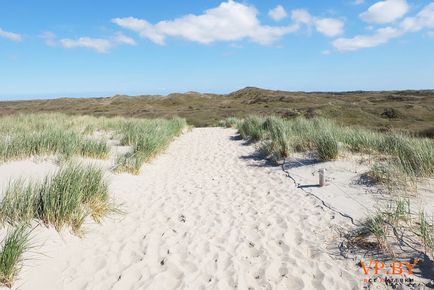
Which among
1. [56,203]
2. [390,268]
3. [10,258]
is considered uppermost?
[56,203]

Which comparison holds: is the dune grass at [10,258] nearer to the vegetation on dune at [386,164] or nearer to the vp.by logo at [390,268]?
the vp.by logo at [390,268]

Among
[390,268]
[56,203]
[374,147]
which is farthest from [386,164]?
[56,203]

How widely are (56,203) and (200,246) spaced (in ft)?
6.06

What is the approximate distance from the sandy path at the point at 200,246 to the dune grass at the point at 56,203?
0.22 meters

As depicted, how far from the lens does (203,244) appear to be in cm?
402

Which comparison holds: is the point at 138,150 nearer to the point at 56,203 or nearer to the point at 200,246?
the point at 56,203

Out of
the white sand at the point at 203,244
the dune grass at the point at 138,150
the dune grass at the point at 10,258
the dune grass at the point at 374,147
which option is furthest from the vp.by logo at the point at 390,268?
the dune grass at the point at 138,150

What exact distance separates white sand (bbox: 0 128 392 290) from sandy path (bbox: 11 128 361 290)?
0.4 inches

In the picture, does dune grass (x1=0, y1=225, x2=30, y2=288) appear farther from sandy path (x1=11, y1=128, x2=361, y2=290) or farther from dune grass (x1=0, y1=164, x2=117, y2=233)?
dune grass (x1=0, y1=164, x2=117, y2=233)

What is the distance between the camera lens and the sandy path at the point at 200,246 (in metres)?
3.19

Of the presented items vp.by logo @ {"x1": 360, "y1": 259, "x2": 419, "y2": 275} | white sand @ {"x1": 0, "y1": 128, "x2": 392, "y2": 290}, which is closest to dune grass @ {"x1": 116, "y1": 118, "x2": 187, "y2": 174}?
white sand @ {"x1": 0, "y1": 128, "x2": 392, "y2": 290}

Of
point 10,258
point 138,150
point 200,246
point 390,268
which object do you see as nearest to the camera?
point 10,258

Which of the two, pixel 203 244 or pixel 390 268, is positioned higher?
pixel 390 268

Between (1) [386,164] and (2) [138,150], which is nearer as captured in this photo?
(1) [386,164]
